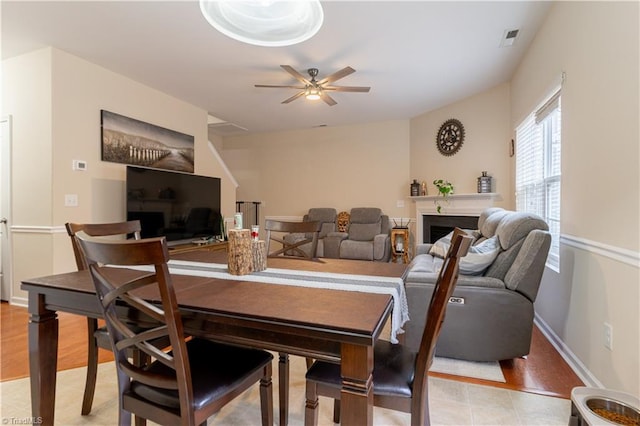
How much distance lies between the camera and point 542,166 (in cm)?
323

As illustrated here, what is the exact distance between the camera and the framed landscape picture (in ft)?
12.5

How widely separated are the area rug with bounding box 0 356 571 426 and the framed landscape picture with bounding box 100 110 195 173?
2.66 m

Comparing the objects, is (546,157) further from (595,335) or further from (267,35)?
(267,35)

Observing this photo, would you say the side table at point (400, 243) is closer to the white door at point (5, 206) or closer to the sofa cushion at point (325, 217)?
the sofa cushion at point (325, 217)

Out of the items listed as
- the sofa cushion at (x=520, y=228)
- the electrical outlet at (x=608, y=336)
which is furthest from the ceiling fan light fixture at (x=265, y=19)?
the electrical outlet at (x=608, y=336)

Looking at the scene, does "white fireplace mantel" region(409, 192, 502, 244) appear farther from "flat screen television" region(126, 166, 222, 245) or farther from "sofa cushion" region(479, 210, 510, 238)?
"flat screen television" region(126, 166, 222, 245)

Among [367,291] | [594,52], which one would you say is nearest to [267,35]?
[367,291]

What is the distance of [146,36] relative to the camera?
3012 mm

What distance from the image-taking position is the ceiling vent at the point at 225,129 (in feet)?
20.8

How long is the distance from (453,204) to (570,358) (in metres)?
3.18

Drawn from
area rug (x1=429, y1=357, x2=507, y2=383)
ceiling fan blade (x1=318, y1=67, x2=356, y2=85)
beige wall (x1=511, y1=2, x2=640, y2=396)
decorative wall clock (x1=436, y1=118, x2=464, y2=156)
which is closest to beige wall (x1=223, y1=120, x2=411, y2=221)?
decorative wall clock (x1=436, y1=118, x2=464, y2=156)

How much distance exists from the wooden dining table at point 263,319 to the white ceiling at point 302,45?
2.26 meters

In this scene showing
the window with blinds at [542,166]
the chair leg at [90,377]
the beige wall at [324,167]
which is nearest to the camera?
the chair leg at [90,377]

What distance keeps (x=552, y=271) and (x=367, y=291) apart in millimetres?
2299
